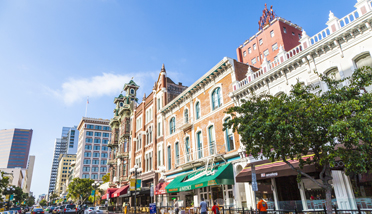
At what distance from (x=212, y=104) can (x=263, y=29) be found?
100.0 ft

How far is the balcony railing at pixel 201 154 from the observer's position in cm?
2231

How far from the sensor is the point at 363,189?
12969 millimetres

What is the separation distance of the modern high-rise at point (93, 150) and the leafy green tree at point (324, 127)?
301 ft

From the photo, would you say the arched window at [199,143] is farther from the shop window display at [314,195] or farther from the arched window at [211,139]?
the shop window display at [314,195]

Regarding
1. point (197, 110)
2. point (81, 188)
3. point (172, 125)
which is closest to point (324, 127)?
point (197, 110)

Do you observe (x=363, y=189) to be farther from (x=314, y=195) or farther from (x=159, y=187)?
(x=159, y=187)

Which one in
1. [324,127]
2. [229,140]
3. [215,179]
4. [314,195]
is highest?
[229,140]

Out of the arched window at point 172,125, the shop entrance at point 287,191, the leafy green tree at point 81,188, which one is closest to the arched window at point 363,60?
the shop entrance at point 287,191

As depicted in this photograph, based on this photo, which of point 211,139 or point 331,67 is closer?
point 331,67

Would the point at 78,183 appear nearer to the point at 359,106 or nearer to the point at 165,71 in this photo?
the point at 165,71

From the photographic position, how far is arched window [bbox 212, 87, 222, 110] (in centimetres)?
2400

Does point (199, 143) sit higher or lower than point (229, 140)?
higher

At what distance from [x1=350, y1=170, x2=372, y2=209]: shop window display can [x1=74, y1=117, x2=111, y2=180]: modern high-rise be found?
92.0 metres

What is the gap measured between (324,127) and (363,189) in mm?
5230
